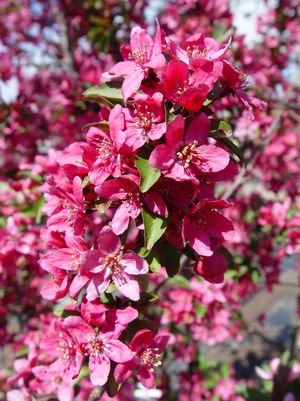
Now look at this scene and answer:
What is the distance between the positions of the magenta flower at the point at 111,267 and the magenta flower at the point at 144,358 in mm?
143

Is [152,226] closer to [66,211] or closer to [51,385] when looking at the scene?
[66,211]

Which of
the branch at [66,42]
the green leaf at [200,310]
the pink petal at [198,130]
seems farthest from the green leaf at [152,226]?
the branch at [66,42]

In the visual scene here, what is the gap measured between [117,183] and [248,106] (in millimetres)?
461

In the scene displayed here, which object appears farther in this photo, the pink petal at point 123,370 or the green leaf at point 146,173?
the pink petal at point 123,370

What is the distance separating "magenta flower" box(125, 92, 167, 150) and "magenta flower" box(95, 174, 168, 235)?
103 mm

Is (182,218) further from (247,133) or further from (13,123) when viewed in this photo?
(13,123)

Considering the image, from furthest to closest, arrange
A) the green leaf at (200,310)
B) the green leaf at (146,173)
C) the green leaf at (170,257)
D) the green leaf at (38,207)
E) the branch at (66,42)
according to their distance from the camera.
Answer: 1. the branch at (66,42)
2. the green leaf at (200,310)
3. the green leaf at (38,207)
4. the green leaf at (170,257)
5. the green leaf at (146,173)

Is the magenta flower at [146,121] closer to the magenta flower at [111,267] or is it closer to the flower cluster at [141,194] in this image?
the flower cluster at [141,194]

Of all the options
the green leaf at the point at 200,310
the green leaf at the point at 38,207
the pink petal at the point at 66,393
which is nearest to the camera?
the pink petal at the point at 66,393

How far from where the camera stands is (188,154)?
3.91 ft

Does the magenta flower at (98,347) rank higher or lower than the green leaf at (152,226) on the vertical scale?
lower

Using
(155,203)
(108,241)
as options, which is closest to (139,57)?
→ (155,203)

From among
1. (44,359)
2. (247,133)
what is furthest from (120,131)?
(247,133)

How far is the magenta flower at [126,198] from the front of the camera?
1204 millimetres
